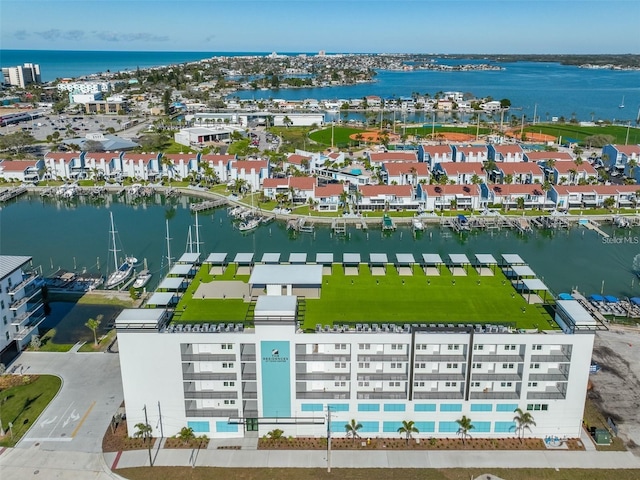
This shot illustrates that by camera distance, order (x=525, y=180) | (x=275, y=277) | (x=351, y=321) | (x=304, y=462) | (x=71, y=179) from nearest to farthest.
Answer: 1. (x=304, y=462)
2. (x=351, y=321)
3. (x=275, y=277)
4. (x=525, y=180)
5. (x=71, y=179)

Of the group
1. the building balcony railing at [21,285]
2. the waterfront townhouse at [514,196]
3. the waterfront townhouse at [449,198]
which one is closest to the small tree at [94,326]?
the building balcony railing at [21,285]

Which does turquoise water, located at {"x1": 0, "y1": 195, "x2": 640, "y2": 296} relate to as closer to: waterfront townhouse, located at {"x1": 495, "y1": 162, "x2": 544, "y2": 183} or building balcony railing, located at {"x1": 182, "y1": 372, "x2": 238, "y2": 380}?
waterfront townhouse, located at {"x1": 495, "y1": 162, "x2": 544, "y2": 183}

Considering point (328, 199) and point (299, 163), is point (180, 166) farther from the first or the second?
point (328, 199)

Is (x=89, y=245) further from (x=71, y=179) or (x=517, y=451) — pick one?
(x=517, y=451)

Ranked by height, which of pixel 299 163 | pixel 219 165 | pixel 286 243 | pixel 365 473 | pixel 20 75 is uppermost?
pixel 20 75

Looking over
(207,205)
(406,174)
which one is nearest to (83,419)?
(207,205)

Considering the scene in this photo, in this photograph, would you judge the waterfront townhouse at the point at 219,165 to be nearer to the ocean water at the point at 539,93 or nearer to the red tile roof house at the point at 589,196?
the red tile roof house at the point at 589,196

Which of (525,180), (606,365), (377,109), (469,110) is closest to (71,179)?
(525,180)
